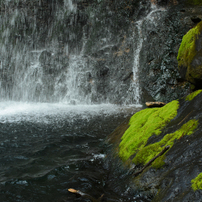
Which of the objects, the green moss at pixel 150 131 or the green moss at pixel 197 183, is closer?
the green moss at pixel 197 183

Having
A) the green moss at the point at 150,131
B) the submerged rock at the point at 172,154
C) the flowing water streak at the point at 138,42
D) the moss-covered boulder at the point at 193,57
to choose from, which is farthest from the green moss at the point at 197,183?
the flowing water streak at the point at 138,42

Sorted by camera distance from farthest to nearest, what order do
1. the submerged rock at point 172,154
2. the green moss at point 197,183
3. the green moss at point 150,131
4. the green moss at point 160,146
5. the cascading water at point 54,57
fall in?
1. the cascading water at point 54,57
2. the green moss at point 150,131
3. the green moss at point 160,146
4. the submerged rock at point 172,154
5. the green moss at point 197,183

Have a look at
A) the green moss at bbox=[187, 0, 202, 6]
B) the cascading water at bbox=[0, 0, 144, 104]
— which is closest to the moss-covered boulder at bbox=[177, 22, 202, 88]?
the cascading water at bbox=[0, 0, 144, 104]

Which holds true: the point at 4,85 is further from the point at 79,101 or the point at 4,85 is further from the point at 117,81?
the point at 117,81

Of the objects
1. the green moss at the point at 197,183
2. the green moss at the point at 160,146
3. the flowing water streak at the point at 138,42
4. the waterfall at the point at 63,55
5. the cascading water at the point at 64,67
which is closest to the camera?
the green moss at the point at 197,183

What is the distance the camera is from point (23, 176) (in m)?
6.16

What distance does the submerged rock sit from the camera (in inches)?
125

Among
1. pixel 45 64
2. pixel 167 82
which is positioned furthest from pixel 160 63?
pixel 45 64

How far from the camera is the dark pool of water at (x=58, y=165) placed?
5039 millimetres

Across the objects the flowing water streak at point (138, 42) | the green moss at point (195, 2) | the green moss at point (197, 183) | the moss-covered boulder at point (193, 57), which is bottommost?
the green moss at point (197, 183)

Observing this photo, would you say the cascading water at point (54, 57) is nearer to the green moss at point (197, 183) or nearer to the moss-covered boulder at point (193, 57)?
the moss-covered boulder at point (193, 57)

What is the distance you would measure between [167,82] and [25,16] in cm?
2147

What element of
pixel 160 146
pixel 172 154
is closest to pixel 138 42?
pixel 160 146

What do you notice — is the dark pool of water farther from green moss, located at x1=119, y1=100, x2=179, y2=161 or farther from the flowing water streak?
the flowing water streak
